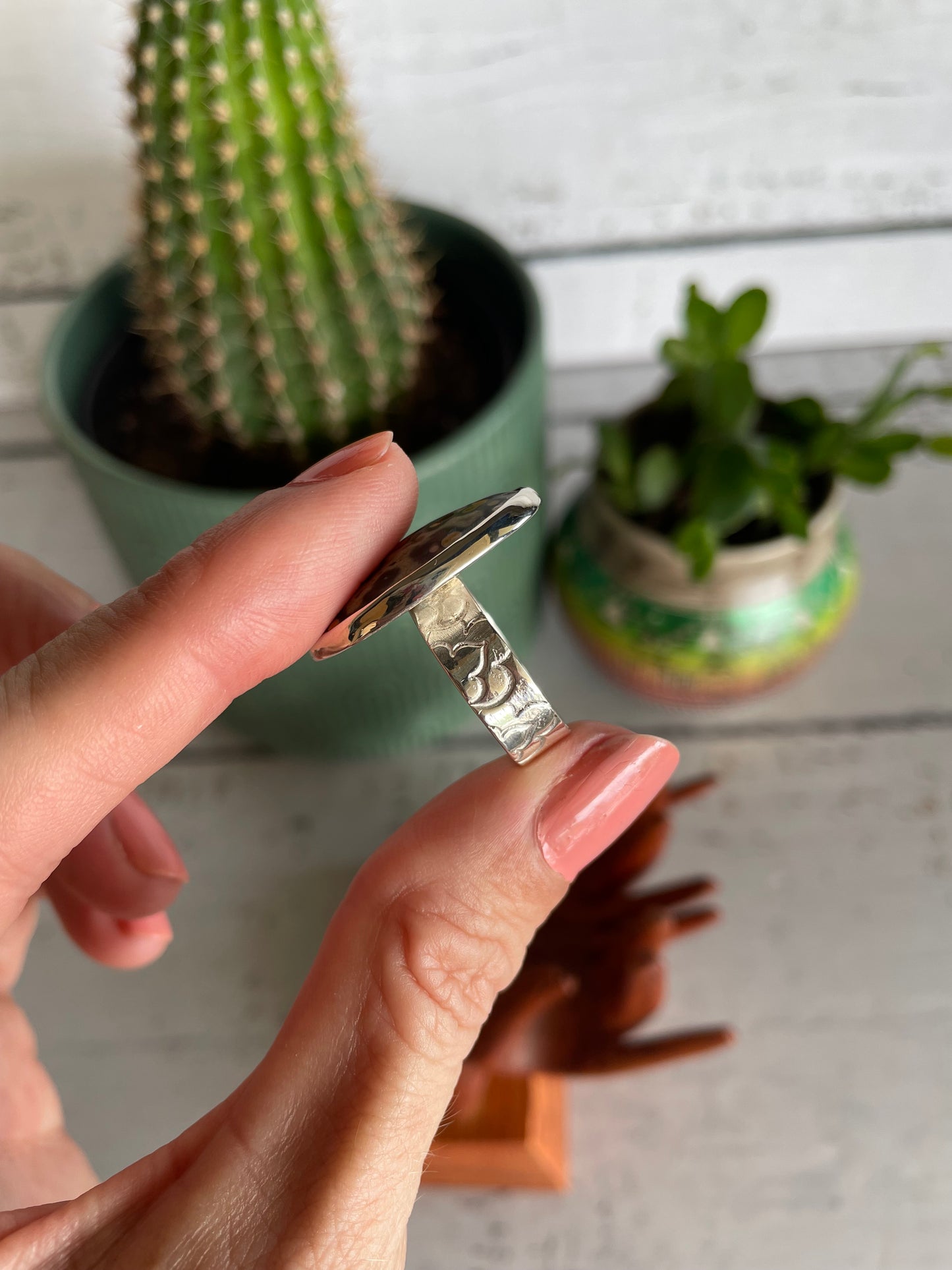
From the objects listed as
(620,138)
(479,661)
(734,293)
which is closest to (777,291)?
(734,293)

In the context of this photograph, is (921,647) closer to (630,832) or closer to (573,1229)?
(630,832)

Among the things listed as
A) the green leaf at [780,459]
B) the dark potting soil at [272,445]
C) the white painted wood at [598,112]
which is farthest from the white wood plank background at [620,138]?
the green leaf at [780,459]

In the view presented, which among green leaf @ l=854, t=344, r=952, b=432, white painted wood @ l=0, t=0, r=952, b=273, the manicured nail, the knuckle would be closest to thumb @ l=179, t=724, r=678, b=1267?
the knuckle

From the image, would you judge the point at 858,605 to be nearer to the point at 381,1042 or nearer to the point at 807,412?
the point at 807,412

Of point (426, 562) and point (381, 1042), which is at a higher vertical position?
point (426, 562)

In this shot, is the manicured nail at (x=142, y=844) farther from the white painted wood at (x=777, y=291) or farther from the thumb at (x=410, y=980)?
the white painted wood at (x=777, y=291)

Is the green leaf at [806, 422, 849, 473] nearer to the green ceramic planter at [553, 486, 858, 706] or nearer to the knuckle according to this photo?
the green ceramic planter at [553, 486, 858, 706]
